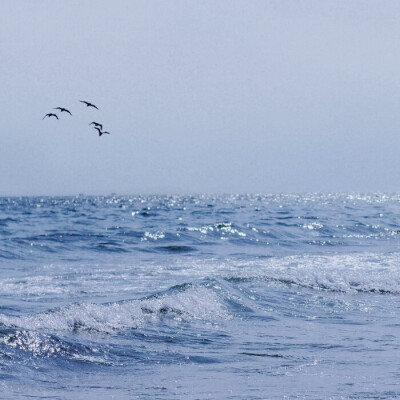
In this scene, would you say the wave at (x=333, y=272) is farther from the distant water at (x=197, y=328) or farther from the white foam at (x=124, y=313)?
the white foam at (x=124, y=313)

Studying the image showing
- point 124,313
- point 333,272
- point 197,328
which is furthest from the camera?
point 333,272

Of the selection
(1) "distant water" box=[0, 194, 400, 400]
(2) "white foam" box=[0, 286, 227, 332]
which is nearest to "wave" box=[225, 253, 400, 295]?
(1) "distant water" box=[0, 194, 400, 400]

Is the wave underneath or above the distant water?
above

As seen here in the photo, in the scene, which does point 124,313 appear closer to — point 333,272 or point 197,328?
point 197,328

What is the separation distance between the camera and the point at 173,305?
462 inches

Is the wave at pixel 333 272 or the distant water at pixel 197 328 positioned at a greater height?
the wave at pixel 333 272

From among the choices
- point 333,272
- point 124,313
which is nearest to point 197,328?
point 124,313

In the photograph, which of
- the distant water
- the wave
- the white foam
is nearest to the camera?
the distant water

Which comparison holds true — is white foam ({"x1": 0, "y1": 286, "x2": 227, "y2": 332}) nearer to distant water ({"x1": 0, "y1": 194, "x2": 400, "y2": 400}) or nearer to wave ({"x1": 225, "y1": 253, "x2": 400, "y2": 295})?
distant water ({"x1": 0, "y1": 194, "x2": 400, "y2": 400})

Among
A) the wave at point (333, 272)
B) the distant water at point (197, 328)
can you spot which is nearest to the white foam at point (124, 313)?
the distant water at point (197, 328)

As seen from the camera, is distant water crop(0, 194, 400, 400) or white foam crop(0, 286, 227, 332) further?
white foam crop(0, 286, 227, 332)

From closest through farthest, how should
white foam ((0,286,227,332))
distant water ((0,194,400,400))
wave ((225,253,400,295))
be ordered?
distant water ((0,194,400,400)) < white foam ((0,286,227,332)) < wave ((225,253,400,295))

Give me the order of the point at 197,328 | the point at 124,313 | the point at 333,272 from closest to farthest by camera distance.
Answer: the point at 197,328 → the point at 124,313 → the point at 333,272

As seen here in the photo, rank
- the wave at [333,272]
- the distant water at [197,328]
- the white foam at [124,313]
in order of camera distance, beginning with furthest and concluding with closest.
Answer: the wave at [333,272], the white foam at [124,313], the distant water at [197,328]
